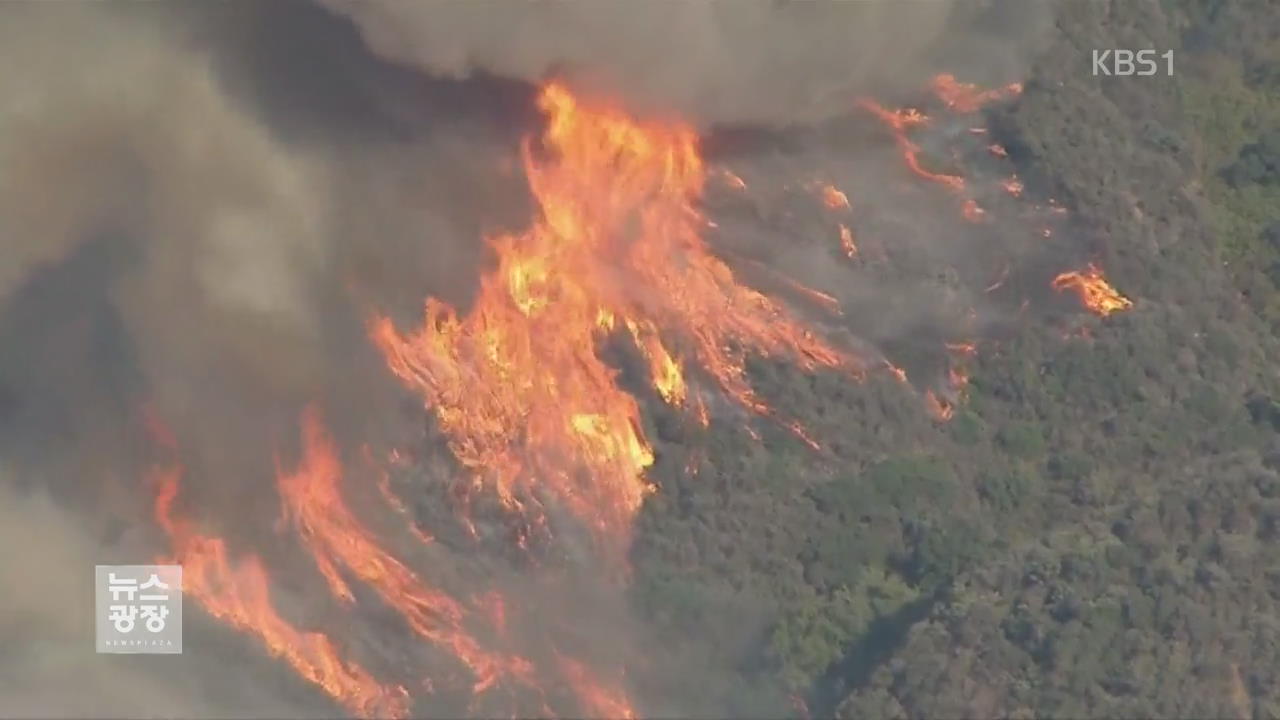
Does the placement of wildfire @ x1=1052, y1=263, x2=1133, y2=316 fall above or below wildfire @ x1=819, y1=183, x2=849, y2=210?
below

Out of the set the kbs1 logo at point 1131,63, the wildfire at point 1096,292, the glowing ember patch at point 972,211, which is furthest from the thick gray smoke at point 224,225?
the kbs1 logo at point 1131,63

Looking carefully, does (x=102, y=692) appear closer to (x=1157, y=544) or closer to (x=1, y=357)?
(x=1, y=357)

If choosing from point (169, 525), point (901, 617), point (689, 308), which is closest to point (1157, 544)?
Answer: point (901, 617)

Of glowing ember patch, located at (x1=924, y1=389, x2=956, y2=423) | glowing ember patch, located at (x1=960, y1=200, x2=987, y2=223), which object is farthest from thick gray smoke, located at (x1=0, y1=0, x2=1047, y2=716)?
glowing ember patch, located at (x1=924, y1=389, x2=956, y2=423)

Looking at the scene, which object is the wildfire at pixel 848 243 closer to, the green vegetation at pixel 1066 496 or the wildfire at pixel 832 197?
the wildfire at pixel 832 197

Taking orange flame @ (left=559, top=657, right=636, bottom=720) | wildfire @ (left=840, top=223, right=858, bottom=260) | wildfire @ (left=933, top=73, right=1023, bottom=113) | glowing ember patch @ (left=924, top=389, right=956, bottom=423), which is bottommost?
orange flame @ (left=559, top=657, right=636, bottom=720)

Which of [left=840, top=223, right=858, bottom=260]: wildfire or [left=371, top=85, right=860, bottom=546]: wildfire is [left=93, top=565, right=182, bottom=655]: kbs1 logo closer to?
[left=371, top=85, right=860, bottom=546]: wildfire

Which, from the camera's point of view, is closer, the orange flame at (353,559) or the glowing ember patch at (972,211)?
the orange flame at (353,559)
